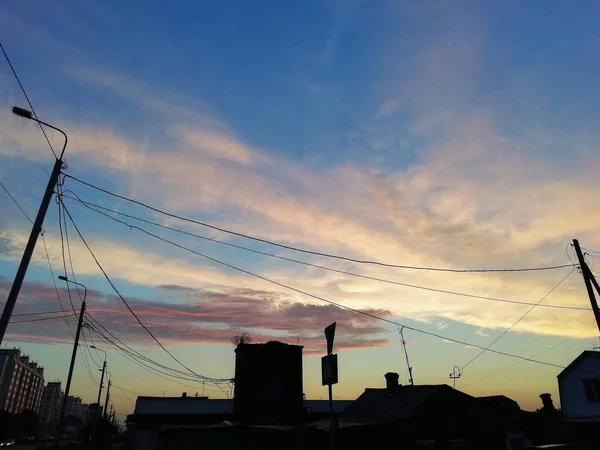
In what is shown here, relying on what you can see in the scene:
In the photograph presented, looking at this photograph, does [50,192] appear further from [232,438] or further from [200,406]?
[200,406]

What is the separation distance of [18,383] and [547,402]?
17116 centimetres

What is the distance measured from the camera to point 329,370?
9969mm

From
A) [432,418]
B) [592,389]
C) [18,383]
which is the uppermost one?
[18,383]

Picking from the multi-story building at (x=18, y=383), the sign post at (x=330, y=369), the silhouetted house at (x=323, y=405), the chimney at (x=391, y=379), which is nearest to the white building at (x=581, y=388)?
the chimney at (x=391, y=379)

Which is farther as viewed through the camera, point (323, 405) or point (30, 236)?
point (323, 405)

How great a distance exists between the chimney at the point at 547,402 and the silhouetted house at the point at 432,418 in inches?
632

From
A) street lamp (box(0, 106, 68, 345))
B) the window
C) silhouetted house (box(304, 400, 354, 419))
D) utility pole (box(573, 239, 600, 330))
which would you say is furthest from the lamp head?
silhouetted house (box(304, 400, 354, 419))

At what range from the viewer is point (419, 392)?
24844 millimetres

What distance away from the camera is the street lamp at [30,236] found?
1198 centimetres

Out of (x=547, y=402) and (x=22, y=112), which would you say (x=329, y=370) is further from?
Result: (x=547, y=402)

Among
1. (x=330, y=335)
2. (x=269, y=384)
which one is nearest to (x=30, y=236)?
(x=330, y=335)

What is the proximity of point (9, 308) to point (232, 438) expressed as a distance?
10.3 m

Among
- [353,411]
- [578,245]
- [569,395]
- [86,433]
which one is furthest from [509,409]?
[86,433]

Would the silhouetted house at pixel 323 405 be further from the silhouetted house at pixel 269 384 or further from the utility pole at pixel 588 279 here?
the utility pole at pixel 588 279
